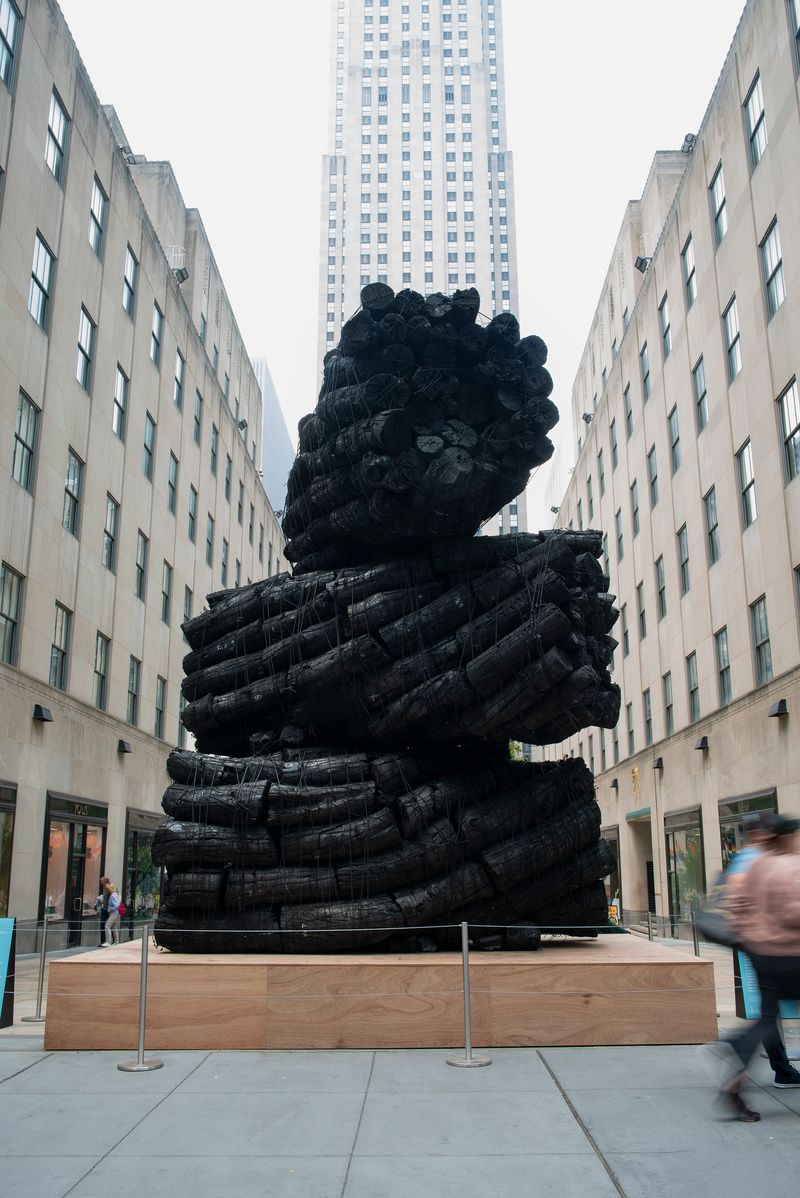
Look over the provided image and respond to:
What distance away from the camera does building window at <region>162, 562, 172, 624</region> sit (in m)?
32.5

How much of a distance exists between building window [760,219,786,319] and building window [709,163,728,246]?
10.7ft

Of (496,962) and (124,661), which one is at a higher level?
(124,661)

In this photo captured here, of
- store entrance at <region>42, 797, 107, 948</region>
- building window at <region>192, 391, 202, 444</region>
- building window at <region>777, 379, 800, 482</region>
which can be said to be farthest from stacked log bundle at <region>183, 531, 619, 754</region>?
building window at <region>192, 391, 202, 444</region>

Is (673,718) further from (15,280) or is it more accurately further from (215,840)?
(215,840)

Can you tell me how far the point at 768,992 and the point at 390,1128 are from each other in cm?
236

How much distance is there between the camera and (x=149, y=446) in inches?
1221

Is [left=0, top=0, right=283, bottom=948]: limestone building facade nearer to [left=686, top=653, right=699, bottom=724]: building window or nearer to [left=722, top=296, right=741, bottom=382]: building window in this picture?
[left=722, top=296, right=741, bottom=382]: building window

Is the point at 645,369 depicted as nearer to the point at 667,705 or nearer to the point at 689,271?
the point at 689,271

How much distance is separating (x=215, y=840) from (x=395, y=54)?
145159mm

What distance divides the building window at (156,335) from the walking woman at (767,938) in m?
28.6

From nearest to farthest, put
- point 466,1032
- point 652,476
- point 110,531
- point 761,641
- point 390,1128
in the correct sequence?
1. point 390,1128
2. point 466,1032
3. point 761,641
4. point 110,531
5. point 652,476

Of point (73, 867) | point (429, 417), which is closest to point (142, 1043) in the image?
point (429, 417)

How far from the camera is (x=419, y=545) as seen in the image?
10.7m

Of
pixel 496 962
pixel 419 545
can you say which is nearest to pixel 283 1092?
pixel 496 962
